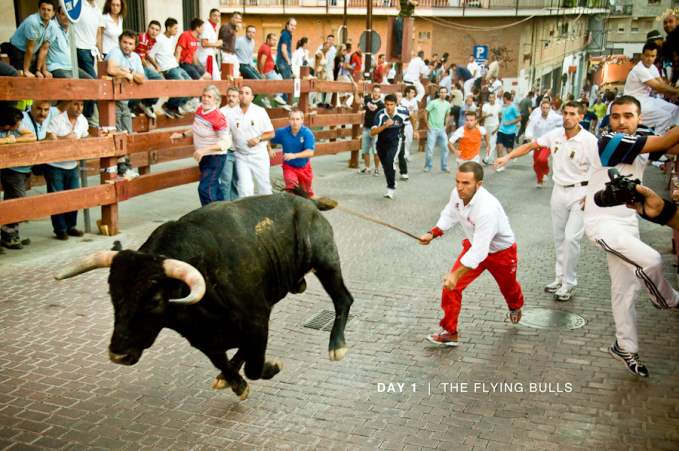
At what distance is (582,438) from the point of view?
186 inches

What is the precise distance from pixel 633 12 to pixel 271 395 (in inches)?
2368

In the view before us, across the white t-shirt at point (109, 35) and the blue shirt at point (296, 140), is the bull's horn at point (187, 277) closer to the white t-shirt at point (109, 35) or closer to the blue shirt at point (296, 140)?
the blue shirt at point (296, 140)

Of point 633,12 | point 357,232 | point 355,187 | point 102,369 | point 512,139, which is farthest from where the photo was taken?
point 633,12

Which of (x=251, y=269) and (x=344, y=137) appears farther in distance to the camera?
(x=344, y=137)

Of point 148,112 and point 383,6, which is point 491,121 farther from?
point 383,6

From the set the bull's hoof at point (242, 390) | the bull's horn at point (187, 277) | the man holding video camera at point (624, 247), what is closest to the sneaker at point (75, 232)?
the bull's hoof at point (242, 390)

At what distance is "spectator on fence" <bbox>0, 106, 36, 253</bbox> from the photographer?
8425mm

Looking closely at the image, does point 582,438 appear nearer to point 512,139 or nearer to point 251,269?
point 251,269

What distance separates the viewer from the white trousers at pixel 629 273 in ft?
18.0

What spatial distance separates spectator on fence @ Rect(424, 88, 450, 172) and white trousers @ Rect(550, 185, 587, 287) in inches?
370

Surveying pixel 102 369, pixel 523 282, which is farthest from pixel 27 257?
pixel 523 282

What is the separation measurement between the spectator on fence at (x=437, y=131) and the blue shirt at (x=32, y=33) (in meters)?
9.75

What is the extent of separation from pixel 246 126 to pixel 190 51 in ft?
13.9

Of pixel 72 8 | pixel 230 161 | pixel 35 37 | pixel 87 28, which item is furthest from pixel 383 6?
pixel 72 8
